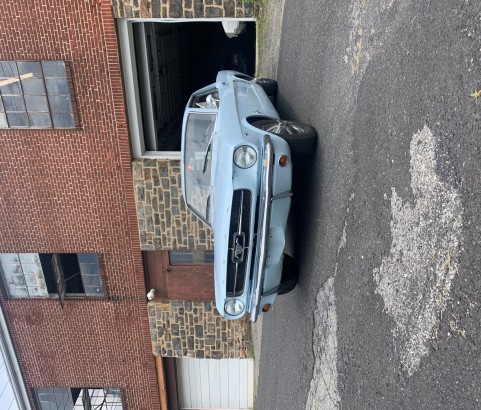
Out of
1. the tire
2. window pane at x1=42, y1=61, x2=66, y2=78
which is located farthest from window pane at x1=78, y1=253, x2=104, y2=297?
the tire

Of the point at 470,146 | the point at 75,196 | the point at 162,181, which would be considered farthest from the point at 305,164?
the point at 75,196

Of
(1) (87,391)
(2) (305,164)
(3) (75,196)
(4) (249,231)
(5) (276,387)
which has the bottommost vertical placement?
(1) (87,391)

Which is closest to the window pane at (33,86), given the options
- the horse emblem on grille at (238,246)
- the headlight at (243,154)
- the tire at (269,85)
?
the tire at (269,85)

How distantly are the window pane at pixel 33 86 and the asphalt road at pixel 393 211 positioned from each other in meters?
5.76

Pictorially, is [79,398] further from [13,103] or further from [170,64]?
[170,64]

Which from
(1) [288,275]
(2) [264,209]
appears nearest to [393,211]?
(2) [264,209]

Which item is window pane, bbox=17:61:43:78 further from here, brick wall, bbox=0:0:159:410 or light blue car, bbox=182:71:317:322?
light blue car, bbox=182:71:317:322

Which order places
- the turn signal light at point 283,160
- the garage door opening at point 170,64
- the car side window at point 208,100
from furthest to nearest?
the garage door opening at point 170,64
the car side window at point 208,100
the turn signal light at point 283,160

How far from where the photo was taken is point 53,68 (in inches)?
327

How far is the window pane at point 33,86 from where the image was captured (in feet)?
27.4

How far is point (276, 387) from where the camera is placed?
6.45m

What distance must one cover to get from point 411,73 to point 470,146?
812mm

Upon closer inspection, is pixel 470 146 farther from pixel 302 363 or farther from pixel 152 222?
pixel 152 222

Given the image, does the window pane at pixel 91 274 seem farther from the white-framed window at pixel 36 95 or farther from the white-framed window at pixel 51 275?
the white-framed window at pixel 36 95
